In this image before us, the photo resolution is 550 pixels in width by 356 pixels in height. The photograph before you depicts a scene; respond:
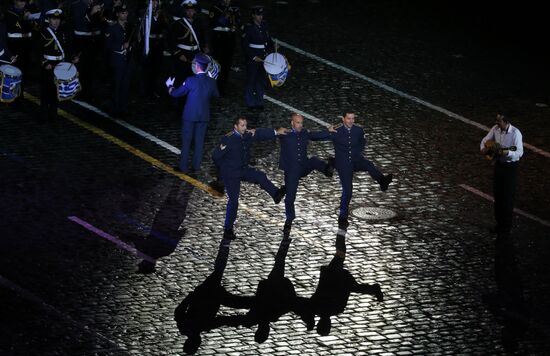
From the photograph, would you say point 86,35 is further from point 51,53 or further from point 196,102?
point 196,102

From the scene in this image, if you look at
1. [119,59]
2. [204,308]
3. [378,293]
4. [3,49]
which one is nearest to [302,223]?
[378,293]

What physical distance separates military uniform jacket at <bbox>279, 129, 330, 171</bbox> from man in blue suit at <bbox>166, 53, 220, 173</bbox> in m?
2.66

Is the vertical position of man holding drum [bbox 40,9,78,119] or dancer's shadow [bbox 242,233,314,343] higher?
man holding drum [bbox 40,9,78,119]

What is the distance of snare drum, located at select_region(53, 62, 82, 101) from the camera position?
26.0m

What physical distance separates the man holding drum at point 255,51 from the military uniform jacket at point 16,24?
4.60 meters

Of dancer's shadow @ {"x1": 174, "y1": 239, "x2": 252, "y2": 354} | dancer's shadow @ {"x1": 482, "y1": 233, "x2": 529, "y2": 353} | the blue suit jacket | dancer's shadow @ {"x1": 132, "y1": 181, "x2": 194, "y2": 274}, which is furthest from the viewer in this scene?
the blue suit jacket

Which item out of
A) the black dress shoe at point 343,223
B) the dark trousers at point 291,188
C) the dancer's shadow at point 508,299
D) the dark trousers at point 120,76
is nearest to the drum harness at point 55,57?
the dark trousers at point 120,76

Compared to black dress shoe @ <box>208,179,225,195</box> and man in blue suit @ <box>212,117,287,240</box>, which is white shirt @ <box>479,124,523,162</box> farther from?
black dress shoe @ <box>208,179,225,195</box>

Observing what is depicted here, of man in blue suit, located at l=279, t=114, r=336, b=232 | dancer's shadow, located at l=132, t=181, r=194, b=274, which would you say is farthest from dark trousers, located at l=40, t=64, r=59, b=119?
man in blue suit, located at l=279, t=114, r=336, b=232

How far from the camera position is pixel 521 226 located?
2228 centimetres

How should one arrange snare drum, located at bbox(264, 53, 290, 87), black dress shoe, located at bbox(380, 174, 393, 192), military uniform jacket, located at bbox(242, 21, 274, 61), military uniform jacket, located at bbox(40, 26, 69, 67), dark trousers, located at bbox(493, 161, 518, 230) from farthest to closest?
1. military uniform jacket, located at bbox(242, 21, 274, 61)
2. snare drum, located at bbox(264, 53, 290, 87)
3. military uniform jacket, located at bbox(40, 26, 69, 67)
4. black dress shoe, located at bbox(380, 174, 393, 192)
5. dark trousers, located at bbox(493, 161, 518, 230)

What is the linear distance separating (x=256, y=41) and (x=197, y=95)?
403 centimetres

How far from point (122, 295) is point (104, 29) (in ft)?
36.0

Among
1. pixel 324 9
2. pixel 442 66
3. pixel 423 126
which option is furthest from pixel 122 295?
pixel 324 9
